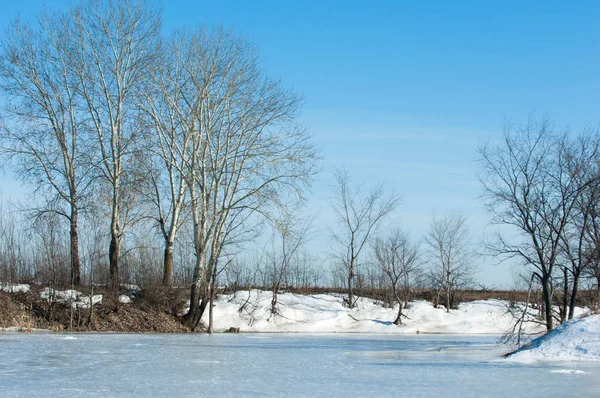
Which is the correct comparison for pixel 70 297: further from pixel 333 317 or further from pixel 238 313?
pixel 333 317

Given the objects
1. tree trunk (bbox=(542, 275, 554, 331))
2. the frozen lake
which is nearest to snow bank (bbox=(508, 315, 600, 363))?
the frozen lake

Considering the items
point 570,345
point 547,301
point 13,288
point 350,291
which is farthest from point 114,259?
point 570,345

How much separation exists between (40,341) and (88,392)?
33.3ft

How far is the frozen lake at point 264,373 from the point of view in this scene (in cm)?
989

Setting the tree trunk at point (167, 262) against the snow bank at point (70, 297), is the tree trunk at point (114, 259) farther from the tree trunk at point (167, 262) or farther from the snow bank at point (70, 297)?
the tree trunk at point (167, 262)

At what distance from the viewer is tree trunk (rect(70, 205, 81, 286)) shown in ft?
92.3

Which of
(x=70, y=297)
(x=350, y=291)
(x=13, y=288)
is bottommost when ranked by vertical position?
(x=70, y=297)

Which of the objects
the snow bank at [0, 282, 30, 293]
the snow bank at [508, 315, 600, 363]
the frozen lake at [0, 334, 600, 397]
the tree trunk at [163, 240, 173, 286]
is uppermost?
the tree trunk at [163, 240, 173, 286]

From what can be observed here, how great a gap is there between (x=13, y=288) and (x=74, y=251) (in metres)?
2.89

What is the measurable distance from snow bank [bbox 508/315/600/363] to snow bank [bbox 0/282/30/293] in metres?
19.2

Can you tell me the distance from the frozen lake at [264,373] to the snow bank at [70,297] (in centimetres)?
754

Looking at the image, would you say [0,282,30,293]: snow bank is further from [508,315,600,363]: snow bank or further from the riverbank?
[508,315,600,363]: snow bank

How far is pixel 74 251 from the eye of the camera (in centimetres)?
2822

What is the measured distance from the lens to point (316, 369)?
13.3m
